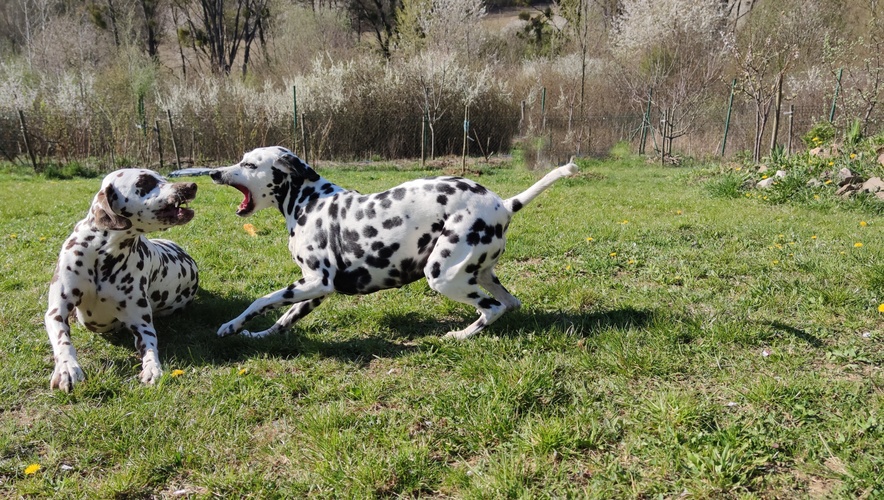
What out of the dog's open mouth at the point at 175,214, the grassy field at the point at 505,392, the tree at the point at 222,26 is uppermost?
the tree at the point at 222,26

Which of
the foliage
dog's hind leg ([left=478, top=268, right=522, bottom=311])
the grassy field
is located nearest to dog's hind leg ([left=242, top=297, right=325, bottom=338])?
the grassy field

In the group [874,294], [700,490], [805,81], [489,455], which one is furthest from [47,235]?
[805,81]

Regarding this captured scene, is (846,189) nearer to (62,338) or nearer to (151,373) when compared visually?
(151,373)

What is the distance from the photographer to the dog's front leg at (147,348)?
373 cm

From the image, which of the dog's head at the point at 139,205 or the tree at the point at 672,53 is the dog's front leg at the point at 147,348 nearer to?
the dog's head at the point at 139,205

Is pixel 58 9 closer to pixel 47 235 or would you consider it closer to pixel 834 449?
pixel 47 235

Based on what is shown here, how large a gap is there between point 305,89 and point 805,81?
18843 mm

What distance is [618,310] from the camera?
15.4ft

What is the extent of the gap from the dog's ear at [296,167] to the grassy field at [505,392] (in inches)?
48.6

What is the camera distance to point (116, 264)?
4098 millimetres

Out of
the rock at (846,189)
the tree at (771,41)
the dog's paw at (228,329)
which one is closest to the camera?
the dog's paw at (228,329)

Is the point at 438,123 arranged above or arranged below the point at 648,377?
above

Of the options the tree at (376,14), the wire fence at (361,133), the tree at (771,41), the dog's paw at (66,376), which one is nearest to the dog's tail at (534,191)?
the dog's paw at (66,376)

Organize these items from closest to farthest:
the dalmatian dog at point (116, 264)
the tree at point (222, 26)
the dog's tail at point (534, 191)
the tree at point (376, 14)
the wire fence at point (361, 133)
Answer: the dalmatian dog at point (116, 264) → the dog's tail at point (534, 191) → the wire fence at point (361, 133) → the tree at point (222, 26) → the tree at point (376, 14)
